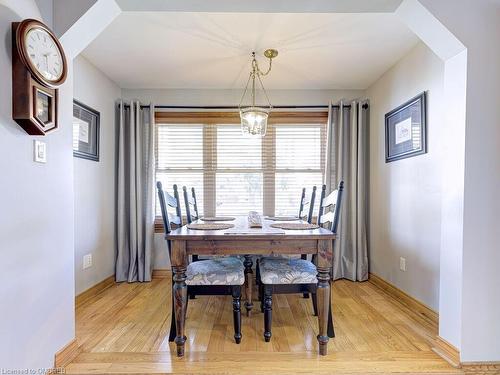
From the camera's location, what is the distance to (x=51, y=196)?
1.56 m

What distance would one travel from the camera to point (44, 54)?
4.59 ft

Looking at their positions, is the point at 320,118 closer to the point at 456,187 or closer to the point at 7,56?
the point at 456,187

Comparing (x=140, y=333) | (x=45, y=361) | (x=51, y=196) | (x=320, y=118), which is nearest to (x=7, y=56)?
(x=51, y=196)

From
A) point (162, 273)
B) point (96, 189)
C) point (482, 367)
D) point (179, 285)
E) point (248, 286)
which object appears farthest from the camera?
point (162, 273)

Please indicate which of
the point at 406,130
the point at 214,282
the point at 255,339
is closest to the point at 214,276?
the point at 214,282

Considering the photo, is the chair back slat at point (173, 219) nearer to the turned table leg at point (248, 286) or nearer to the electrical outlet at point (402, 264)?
the turned table leg at point (248, 286)

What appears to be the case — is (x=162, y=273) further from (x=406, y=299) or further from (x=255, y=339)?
(x=406, y=299)

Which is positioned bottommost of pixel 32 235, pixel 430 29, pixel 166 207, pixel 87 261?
pixel 87 261

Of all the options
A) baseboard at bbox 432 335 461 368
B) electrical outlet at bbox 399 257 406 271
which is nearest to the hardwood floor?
baseboard at bbox 432 335 461 368

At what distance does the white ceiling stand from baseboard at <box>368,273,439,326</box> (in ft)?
7.01

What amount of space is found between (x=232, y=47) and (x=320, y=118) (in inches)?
56.7

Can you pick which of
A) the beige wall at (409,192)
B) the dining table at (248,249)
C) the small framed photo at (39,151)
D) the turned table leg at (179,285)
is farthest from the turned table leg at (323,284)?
the small framed photo at (39,151)

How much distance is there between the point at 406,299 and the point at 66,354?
8.54 feet

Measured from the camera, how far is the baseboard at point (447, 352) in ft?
5.37
